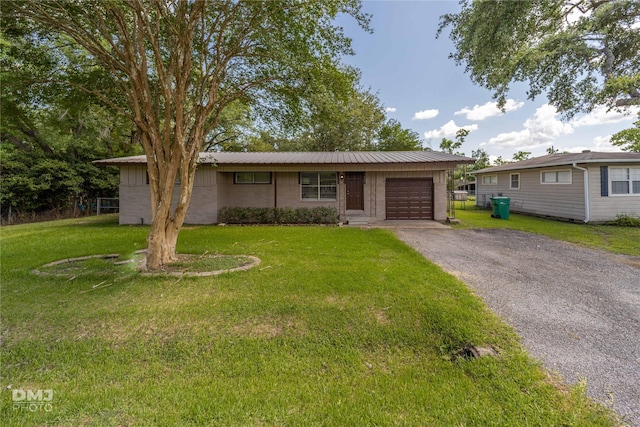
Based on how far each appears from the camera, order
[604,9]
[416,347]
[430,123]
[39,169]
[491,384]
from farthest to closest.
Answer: [430,123], [39,169], [604,9], [416,347], [491,384]

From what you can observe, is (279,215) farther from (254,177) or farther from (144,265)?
(144,265)

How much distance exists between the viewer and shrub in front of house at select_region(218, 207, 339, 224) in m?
11.4

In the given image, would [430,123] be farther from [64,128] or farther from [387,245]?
[64,128]

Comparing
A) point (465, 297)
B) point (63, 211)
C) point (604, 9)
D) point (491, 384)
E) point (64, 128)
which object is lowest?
point (491, 384)

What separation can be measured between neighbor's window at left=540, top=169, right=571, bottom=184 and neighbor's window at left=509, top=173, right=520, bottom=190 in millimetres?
1933

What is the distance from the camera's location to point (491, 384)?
85.7 inches

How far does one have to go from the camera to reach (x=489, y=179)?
1886 centimetres

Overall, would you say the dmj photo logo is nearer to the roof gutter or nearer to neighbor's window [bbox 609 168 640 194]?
the roof gutter

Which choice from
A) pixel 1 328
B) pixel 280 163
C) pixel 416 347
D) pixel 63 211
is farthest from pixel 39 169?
pixel 416 347

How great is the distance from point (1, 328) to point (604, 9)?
19358 mm

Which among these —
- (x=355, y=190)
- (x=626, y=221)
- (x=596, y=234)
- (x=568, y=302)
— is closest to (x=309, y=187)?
(x=355, y=190)

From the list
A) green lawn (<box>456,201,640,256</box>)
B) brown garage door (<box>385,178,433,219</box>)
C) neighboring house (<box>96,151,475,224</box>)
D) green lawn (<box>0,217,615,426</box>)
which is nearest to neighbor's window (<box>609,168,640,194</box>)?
green lawn (<box>456,201,640,256</box>)

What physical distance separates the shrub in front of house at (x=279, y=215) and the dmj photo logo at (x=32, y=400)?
9374 mm

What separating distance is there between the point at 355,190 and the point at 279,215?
3721 mm
